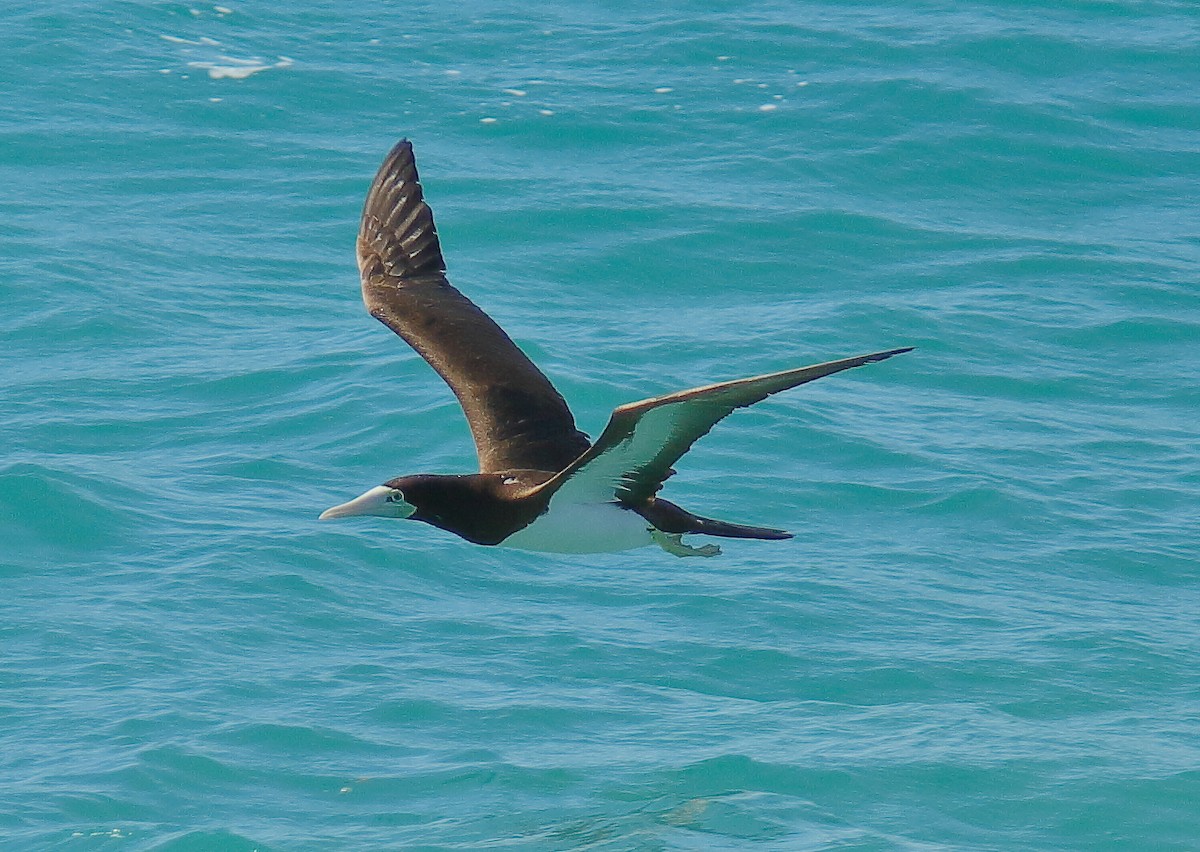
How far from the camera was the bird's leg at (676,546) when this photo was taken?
25.8 ft

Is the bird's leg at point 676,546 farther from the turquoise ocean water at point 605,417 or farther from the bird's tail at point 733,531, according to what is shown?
the turquoise ocean water at point 605,417

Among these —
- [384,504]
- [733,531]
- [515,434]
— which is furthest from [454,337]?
[733,531]

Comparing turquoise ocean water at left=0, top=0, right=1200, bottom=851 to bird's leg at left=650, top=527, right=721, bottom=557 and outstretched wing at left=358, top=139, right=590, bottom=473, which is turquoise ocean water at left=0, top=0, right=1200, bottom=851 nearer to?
bird's leg at left=650, top=527, right=721, bottom=557

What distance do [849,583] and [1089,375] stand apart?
3.56 m

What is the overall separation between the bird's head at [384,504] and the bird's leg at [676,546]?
3.22 ft

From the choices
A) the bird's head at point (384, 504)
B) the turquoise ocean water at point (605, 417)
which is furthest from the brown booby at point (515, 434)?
the turquoise ocean water at point (605, 417)

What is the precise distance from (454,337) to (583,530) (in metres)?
1.55

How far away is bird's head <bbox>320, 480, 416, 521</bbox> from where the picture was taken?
7.57 meters

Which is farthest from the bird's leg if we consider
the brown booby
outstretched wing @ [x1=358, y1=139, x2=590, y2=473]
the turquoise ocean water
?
the turquoise ocean water

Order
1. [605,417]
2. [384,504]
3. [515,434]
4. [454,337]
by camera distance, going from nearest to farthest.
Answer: [384,504] → [515,434] → [454,337] → [605,417]

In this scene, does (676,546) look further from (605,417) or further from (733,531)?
(605,417)

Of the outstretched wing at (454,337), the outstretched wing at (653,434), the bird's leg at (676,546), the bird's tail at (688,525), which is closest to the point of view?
the outstretched wing at (653,434)

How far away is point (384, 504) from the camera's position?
7.66 metres

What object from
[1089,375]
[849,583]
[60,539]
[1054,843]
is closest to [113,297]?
[60,539]
